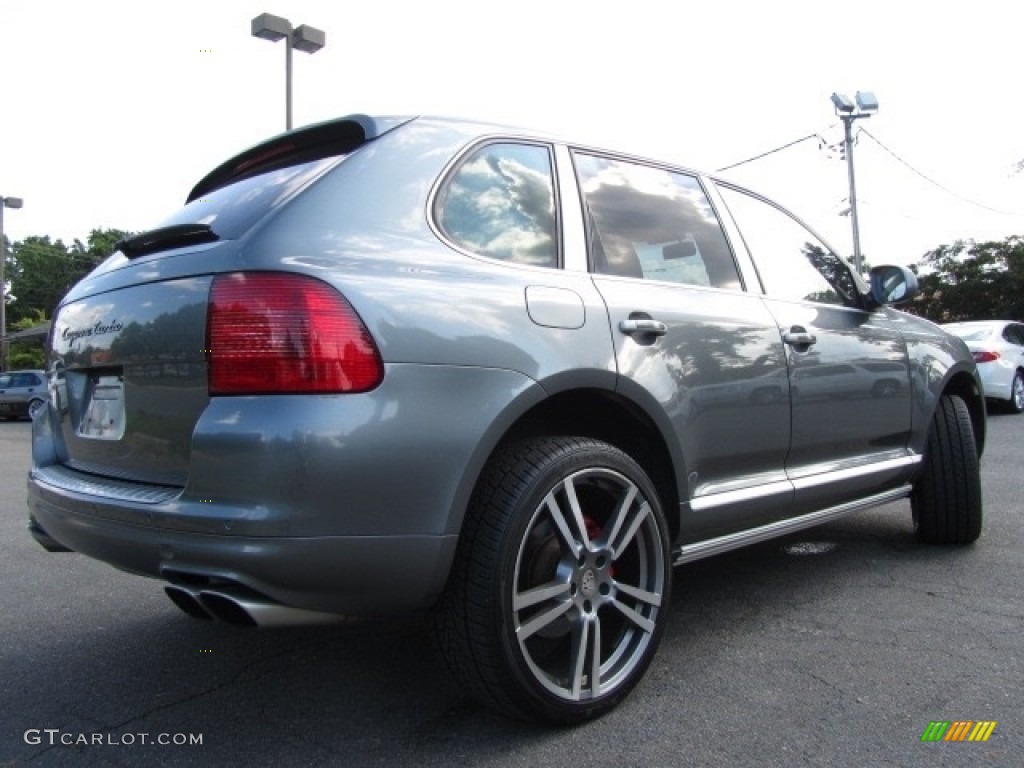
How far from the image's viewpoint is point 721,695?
8.29 feet

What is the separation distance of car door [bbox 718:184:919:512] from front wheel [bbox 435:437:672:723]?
1017 mm

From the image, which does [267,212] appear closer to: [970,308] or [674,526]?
[674,526]

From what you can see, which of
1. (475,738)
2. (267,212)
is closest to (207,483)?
(267,212)

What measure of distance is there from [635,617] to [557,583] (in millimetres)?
334

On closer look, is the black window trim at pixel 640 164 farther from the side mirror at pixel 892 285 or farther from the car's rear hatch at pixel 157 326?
the side mirror at pixel 892 285

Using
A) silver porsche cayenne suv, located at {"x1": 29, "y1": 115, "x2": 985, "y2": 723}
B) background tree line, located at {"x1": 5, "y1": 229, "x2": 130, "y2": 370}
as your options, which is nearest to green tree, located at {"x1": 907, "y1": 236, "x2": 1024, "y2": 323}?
silver porsche cayenne suv, located at {"x1": 29, "y1": 115, "x2": 985, "y2": 723}

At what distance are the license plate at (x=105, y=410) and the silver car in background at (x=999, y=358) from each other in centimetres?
1153

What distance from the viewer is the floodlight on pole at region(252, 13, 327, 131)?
1184 cm

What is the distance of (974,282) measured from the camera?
31.7 metres

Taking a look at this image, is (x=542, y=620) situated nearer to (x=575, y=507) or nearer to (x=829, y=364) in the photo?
(x=575, y=507)

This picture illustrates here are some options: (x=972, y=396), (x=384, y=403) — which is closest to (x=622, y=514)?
(x=384, y=403)

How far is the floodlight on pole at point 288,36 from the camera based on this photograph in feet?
38.8

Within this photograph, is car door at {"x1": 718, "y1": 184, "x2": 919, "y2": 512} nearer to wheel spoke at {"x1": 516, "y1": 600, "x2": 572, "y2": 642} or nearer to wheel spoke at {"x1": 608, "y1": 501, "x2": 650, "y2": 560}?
wheel spoke at {"x1": 608, "y1": 501, "x2": 650, "y2": 560}

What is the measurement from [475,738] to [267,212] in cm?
150
